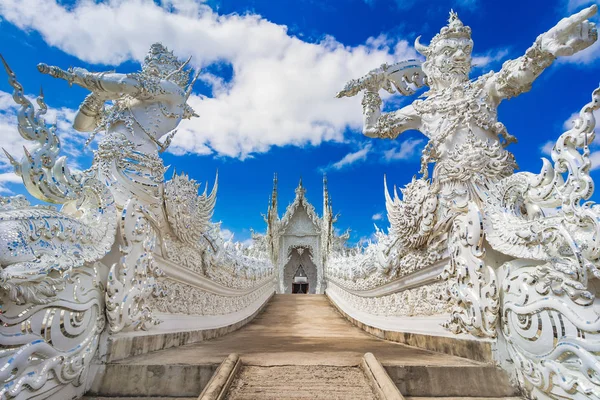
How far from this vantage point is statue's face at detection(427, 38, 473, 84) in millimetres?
3447

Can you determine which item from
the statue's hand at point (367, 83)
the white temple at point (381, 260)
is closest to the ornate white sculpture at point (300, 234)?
the statue's hand at point (367, 83)

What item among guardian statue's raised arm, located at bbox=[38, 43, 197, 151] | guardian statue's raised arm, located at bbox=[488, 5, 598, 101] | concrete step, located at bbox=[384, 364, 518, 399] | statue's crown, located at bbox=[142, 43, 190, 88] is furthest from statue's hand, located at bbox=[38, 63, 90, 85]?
guardian statue's raised arm, located at bbox=[488, 5, 598, 101]

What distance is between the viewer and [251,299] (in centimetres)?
749

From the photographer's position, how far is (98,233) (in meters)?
2.24

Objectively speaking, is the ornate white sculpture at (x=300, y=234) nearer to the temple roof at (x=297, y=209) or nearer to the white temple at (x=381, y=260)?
the temple roof at (x=297, y=209)

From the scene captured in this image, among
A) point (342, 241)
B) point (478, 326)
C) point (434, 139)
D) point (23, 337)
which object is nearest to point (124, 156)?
point (23, 337)

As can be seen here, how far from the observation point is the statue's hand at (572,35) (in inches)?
86.7

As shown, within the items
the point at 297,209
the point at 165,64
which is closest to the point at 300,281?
the point at 297,209

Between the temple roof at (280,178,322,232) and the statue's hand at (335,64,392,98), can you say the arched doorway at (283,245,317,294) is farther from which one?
the statue's hand at (335,64,392,98)

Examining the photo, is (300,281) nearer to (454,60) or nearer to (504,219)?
(454,60)

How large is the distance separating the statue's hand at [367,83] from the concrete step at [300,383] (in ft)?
11.3

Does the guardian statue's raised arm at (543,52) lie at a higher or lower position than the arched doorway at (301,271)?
higher

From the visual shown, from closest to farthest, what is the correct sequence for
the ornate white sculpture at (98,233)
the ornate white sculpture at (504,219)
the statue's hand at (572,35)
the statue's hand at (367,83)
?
the ornate white sculpture at (98,233) < the ornate white sculpture at (504,219) < the statue's hand at (572,35) < the statue's hand at (367,83)

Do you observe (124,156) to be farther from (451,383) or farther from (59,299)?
(451,383)
